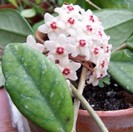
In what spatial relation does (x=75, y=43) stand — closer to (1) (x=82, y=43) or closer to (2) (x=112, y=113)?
(1) (x=82, y=43)

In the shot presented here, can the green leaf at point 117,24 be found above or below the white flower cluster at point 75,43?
below

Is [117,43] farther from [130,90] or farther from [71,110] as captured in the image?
[71,110]

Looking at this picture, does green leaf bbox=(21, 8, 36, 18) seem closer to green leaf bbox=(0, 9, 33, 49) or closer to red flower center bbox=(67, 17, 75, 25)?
green leaf bbox=(0, 9, 33, 49)

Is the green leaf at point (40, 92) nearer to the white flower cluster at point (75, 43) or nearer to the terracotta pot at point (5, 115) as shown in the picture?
the white flower cluster at point (75, 43)

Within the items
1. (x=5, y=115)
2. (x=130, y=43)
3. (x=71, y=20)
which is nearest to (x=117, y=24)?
(x=130, y=43)

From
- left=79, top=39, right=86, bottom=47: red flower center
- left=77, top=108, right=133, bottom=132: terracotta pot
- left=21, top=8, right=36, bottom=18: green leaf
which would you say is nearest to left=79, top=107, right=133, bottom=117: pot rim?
left=77, top=108, right=133, bottom=132: terracotta pot

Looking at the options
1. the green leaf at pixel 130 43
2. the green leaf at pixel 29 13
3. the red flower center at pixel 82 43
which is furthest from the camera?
the green leaf at pixel 29 13

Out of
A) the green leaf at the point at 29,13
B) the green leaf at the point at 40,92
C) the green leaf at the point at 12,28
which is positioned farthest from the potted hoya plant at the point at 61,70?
the green leaf at the point at 29,13

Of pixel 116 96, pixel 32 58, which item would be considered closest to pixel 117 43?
pixel 116 96
